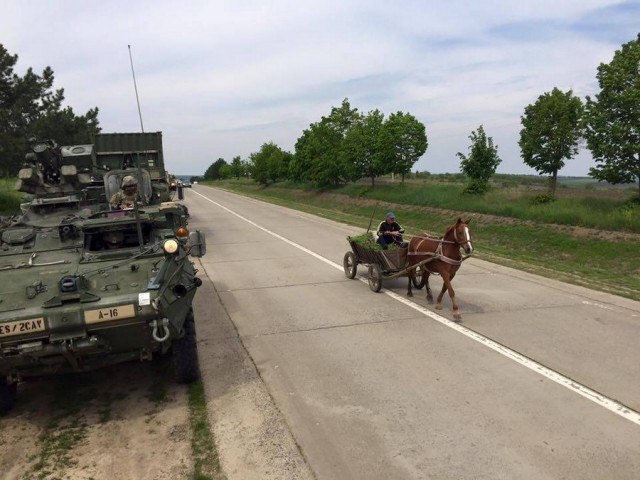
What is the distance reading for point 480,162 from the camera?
2705 centimetres

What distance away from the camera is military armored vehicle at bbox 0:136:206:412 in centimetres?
520

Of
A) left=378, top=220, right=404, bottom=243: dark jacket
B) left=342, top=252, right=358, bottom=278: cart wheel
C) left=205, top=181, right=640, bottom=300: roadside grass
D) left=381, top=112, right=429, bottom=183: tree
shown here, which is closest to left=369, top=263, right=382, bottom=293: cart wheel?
left=378, top=220, right=404, bottom=243: dark jacket

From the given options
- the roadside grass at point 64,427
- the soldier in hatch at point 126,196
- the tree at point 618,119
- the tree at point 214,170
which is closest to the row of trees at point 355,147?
the tree at point 618,119

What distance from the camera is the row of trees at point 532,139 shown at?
55.4 feet

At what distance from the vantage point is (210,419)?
5.60 meters

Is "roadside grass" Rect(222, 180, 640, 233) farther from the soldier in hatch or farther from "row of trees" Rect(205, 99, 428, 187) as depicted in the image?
the soldier in hatch

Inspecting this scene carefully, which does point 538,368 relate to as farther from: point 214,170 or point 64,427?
point 214,170

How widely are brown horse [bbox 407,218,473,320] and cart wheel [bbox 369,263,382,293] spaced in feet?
2.89

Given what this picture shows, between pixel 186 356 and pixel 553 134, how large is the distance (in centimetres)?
2035

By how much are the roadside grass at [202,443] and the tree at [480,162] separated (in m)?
23.2

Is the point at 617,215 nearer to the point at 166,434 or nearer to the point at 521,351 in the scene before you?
the point at 521,351

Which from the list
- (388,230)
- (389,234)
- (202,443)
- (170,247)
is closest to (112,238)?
(170,247)

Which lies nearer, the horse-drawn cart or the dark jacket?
the horse-drawn cart

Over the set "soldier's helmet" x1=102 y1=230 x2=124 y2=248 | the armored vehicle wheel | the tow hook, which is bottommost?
the armored vehicle wheel
